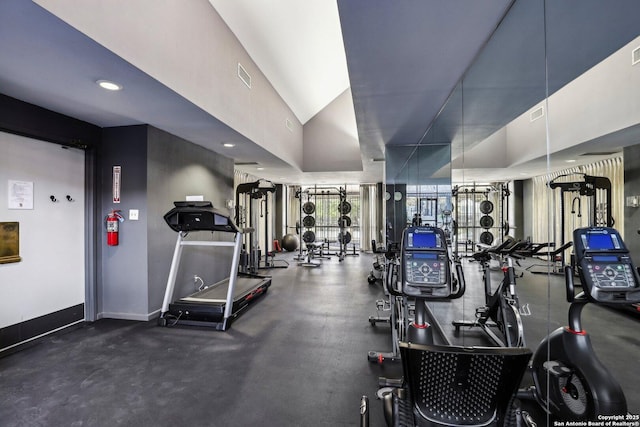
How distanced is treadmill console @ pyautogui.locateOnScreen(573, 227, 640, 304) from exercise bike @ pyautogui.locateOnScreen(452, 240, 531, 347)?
673 millimetres

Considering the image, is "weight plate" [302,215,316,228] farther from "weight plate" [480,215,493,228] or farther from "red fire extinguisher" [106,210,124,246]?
"weight plate" [480,215,493,228]

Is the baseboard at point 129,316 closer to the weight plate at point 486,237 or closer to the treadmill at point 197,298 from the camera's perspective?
the treadmill at point 197,298

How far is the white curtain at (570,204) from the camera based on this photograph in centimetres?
110

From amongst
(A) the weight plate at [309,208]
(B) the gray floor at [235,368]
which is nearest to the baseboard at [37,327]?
(B) the gray floor at [235,368]

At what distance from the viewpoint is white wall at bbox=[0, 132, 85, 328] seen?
2.88 meters

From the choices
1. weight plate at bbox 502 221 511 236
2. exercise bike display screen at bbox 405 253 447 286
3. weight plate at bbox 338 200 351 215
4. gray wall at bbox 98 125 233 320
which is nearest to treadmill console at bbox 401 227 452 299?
exercise bike display screen at bbox 405 253 447 286

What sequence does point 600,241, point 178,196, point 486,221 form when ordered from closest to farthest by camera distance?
point 600,241 → point 486,221 → point 178,196

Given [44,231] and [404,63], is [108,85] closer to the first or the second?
[44,231]

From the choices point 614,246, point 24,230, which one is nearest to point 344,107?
point 24,230

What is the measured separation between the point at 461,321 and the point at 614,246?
2.32 meters

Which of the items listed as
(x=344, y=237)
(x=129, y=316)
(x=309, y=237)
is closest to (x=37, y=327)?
(x=129, y=316)

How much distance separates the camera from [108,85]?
256 centimetres

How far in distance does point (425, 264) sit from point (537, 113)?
1064mm

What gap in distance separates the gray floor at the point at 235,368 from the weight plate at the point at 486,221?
1.47ft
